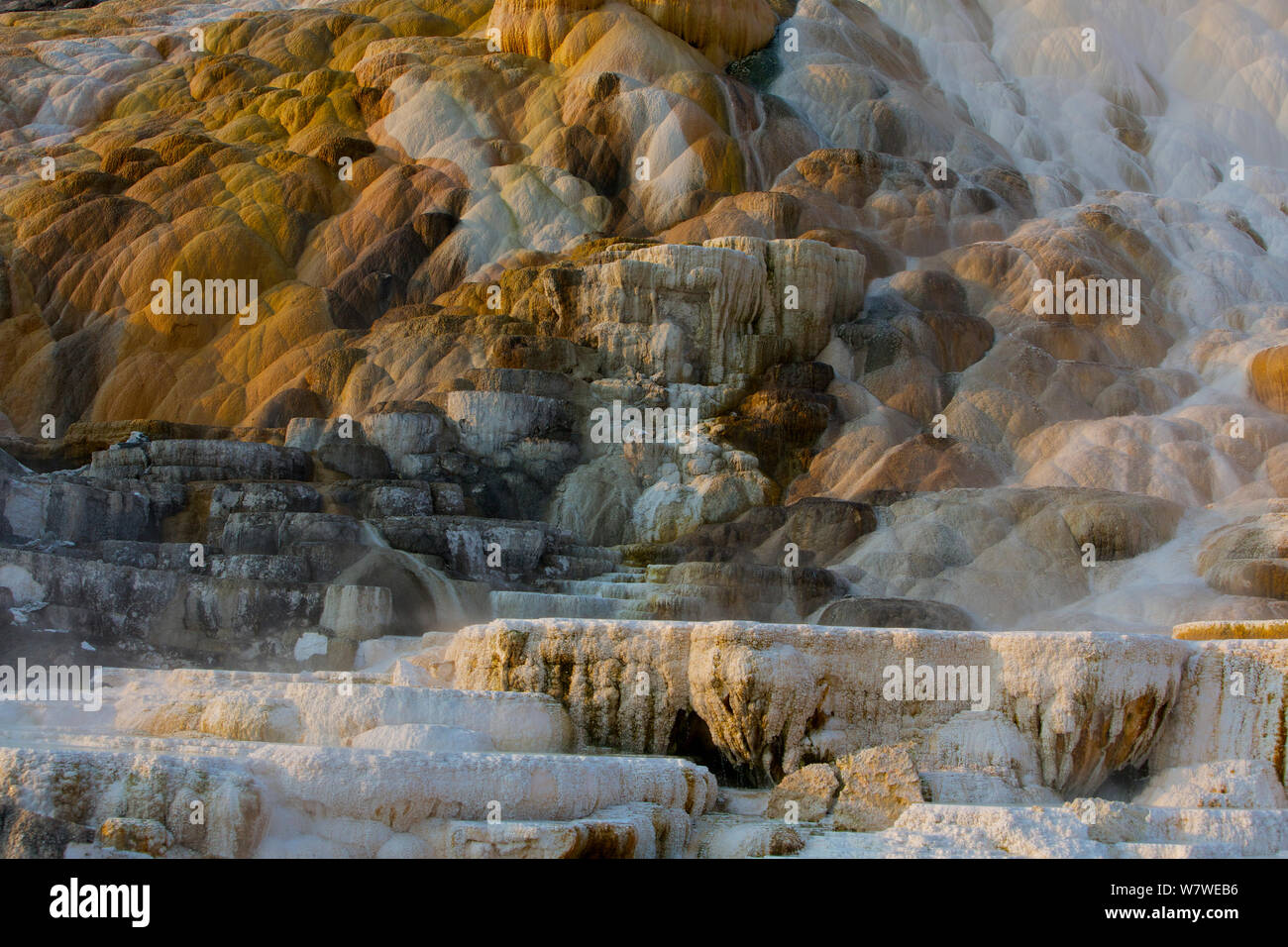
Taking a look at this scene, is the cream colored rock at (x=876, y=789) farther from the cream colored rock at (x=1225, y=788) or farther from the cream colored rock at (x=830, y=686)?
the cream colored rock at (x=1225, y=788)

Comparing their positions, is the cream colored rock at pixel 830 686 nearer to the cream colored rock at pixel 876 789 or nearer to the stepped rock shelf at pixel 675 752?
the stepped rock shelf at pixel 675 752

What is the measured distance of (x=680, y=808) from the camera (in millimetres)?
10516

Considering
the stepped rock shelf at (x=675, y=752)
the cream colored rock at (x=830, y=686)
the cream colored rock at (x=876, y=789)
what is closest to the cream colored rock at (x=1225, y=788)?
the stepped rock shelf at (x=675, y=752)

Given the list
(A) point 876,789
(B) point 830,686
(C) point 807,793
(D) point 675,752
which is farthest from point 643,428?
(A) point 876,789

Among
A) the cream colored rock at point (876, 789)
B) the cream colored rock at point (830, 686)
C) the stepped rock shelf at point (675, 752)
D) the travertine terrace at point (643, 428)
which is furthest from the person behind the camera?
the cream colored rock at point (830, 686)

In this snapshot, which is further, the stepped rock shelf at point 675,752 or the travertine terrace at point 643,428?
the travertine terrace at point 643,428

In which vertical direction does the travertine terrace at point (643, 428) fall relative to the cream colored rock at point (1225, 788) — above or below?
above

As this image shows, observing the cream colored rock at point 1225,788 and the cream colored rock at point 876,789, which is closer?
the cream colored rock at point 876,789

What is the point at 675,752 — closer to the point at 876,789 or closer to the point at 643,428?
the point at 876,789

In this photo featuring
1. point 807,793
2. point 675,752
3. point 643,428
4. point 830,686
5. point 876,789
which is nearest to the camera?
point 876,789

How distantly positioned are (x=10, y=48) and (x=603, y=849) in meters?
39.7

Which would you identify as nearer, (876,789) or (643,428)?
(876,789)

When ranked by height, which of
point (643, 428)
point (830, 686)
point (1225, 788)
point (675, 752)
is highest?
point (643, 428)

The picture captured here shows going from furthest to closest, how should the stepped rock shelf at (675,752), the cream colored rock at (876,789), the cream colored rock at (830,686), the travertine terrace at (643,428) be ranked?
the cream colored rock at (830,686) → the travertine terrace at (643,428) → the cream colored rock at (876,789) → the stepped rock shelf at (675,752)
